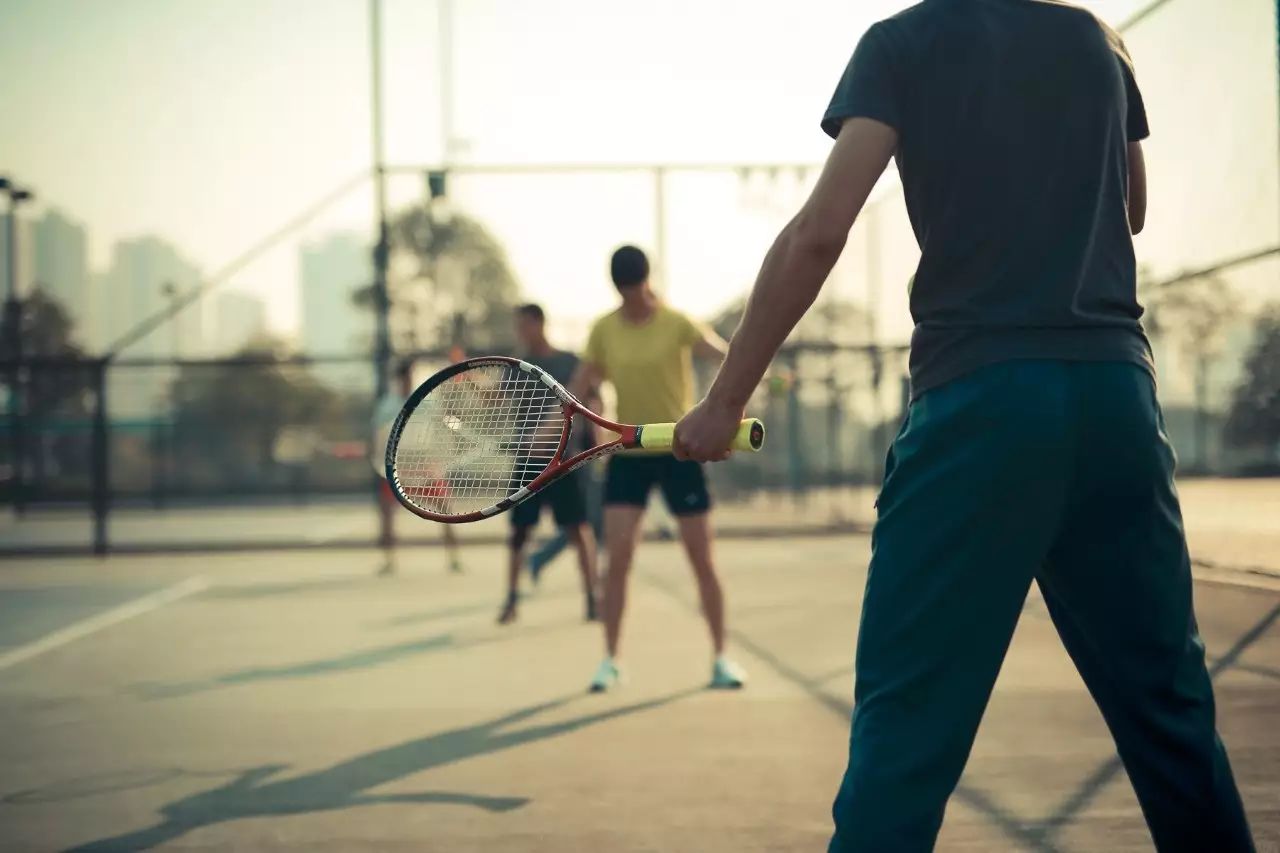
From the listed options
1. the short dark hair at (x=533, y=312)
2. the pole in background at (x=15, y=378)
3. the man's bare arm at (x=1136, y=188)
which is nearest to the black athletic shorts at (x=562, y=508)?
the short dark hair at (x=533, y=312)

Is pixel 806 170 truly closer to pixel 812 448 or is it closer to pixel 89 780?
pixel 812 448

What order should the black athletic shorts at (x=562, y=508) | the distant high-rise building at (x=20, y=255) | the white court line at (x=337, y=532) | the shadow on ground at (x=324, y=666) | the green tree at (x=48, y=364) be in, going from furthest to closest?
1. the distant high-rise building at (x=20, y=255)
2. the white court line at (x=337, y=532)
3. the green tree at (x=48, y=364)
4. the black athletic shorts at (x=562, y=508)
5. the shadow on ground at (x=324, y=666)

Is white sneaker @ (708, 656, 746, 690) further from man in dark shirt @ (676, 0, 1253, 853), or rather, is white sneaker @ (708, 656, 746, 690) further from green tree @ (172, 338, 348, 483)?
green tree @ (172, 338, 348, 483)

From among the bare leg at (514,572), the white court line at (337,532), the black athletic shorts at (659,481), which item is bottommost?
the white court line at (337,532)

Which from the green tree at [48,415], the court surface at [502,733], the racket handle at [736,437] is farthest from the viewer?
the green tree at [48,415]

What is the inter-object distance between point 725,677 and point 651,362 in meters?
1.37

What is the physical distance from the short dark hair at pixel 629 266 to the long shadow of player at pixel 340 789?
1816 mm

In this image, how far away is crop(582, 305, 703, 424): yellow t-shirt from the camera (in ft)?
19.6

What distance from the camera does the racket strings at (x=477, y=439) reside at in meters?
3.39

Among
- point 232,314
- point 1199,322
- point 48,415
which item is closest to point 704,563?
point 1199,322

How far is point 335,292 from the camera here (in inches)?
1071

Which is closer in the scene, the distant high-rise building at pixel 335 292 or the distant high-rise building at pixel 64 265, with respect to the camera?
the distant high-rise building at pixel 335 292

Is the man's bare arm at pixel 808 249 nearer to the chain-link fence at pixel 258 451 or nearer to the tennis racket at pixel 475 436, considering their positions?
the tennis racket at pixel 475 436

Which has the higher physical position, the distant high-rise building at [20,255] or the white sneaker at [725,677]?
the distant high-rise building at [20,255]
